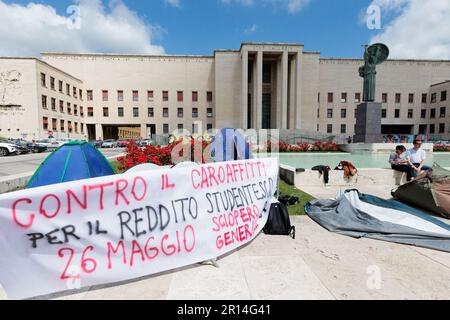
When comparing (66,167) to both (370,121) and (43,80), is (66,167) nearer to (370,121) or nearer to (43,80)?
(370,121)

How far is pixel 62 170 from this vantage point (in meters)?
3.83

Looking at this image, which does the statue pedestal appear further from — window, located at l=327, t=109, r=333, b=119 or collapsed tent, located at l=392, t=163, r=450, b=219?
window, located at l=327, t=109, r=333, b=119

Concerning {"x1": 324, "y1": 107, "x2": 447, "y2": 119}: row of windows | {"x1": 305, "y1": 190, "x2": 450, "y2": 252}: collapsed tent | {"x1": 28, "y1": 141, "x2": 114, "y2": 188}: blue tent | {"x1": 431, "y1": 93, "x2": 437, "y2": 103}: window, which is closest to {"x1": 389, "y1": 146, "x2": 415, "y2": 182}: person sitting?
{"x1": 305, "y1": 190, "x2": 450, "y2": 252}: collapsed tent

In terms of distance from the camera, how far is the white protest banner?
2.04 meters

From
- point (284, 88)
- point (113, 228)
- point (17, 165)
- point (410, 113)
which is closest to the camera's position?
point (113, 228)

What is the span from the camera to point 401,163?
7266 mm

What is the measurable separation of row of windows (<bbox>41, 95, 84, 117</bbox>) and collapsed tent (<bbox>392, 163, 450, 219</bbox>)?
1731 inches

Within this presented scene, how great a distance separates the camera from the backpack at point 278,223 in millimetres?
3660

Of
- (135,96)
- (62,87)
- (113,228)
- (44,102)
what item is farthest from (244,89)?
(113,228)

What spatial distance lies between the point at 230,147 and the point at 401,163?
5.68 m

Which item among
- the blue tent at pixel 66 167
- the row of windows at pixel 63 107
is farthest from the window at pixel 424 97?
the row of windows at pixel 63 107

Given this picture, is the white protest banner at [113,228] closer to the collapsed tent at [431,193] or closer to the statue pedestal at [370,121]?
the collapsed tent at [431,193]

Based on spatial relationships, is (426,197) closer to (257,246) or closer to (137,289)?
(257,246)

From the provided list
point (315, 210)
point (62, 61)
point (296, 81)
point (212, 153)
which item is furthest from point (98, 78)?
point (315, 210)
